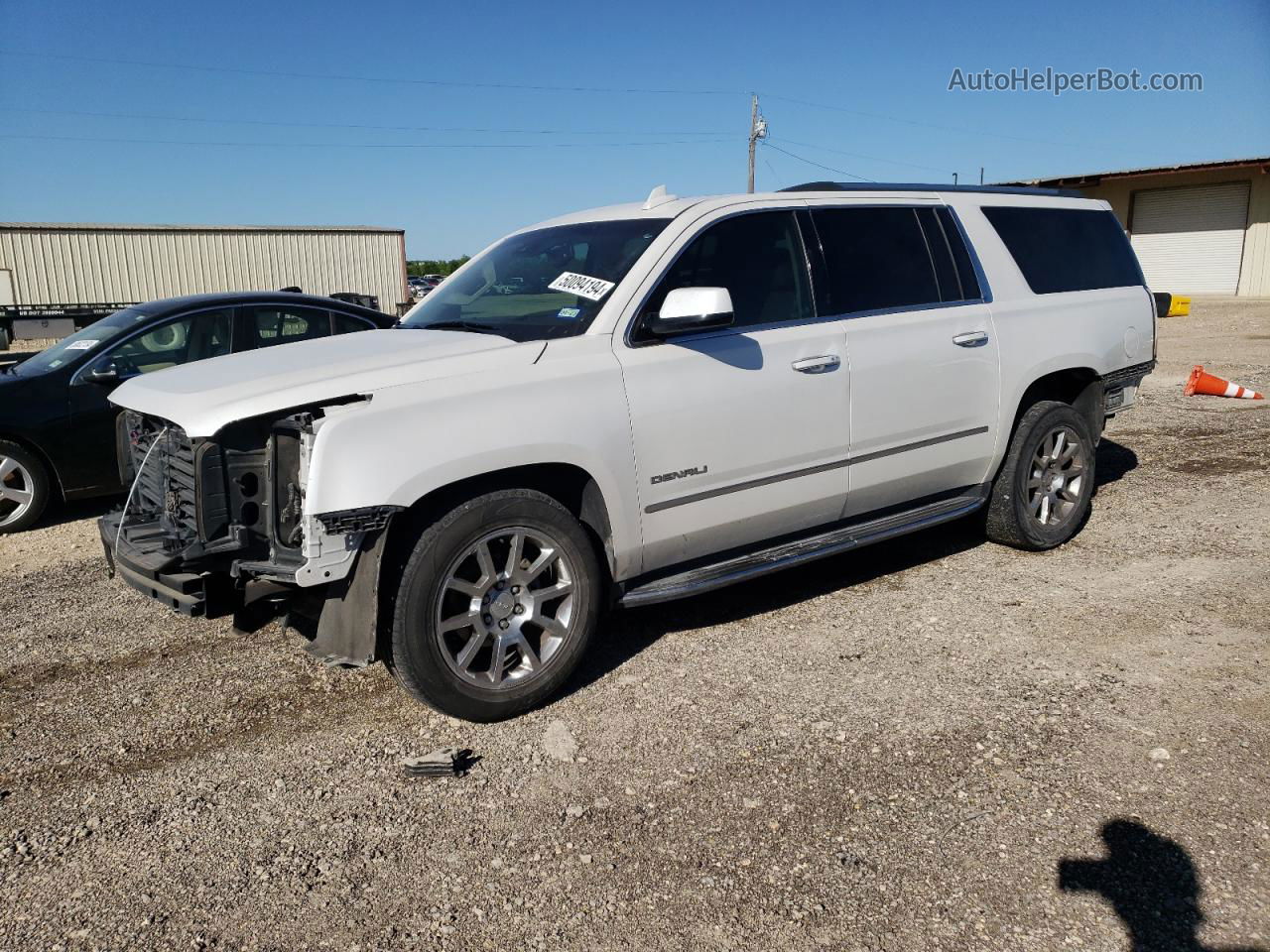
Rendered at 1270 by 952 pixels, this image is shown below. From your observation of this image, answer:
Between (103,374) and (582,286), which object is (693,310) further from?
(103,374)

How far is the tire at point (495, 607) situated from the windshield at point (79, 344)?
4824 mm

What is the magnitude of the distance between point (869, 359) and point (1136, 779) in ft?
7.06

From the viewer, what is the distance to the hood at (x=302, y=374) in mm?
3428

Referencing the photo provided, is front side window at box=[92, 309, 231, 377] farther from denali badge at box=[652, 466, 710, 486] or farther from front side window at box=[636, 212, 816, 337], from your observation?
denali badge at box=[652, 466, 710, 486]

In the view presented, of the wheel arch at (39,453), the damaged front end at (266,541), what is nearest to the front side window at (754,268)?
the damaged front end at (266,541)

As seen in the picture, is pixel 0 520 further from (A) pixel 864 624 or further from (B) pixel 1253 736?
(B) pixel 1253 736

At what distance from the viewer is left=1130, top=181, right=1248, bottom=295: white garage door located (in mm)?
29562

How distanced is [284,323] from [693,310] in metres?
4.80

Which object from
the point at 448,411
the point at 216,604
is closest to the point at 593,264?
the point at 448,411

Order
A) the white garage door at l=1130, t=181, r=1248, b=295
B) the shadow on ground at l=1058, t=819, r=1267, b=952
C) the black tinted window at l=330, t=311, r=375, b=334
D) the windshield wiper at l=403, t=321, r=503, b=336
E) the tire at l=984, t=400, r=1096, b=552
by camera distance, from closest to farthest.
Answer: the shadow on ground at l=1058, t=819, r=1267, b=952 → the windshield wiper at l=403, t=321, r=503, b=336 → the tire at l=984, t=400, r=1096, b=552 → the black tinted window at l=330, t=311, r=375, b=334 → the white garage door at l=1130, t=181, r=1248, b=295

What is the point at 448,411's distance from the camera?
354cm

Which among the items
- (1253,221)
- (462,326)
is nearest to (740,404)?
(462,326)

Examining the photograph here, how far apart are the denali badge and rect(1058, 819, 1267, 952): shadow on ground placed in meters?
1.96

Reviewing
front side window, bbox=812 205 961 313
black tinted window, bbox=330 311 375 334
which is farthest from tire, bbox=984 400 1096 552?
black tinted window, bbox=330 311 375 334
